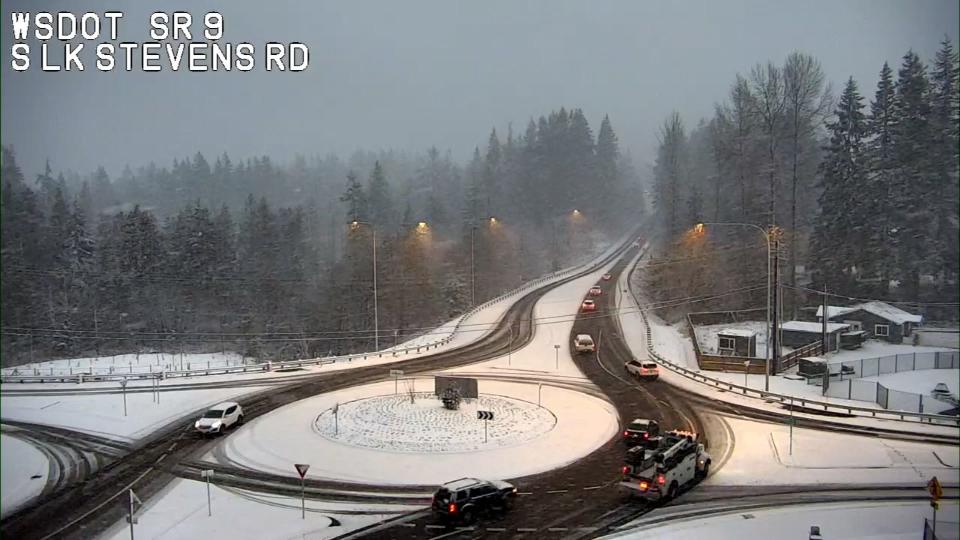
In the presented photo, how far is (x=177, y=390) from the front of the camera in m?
34.7

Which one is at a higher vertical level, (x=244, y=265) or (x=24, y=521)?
(x=244, y=265)

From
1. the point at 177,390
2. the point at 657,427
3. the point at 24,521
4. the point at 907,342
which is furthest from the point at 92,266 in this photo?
the point at 907,342

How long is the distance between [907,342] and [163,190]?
12352 cm

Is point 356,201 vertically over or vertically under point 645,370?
over

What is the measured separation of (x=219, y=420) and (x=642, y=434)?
1708cm

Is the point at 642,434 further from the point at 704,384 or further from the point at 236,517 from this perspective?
the point at 236,517

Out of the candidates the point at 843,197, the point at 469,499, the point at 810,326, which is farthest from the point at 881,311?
the point at 469,499

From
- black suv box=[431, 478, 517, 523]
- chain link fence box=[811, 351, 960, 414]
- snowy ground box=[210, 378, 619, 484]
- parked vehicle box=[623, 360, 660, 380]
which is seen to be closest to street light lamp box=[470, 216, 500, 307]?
parked vehicle box=[623, 360, 660, 380]

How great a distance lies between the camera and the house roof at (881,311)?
25700 mm

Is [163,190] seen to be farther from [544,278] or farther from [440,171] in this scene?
[544,278]

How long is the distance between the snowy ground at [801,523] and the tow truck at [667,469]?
0.88m

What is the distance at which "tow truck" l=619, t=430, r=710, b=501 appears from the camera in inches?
752

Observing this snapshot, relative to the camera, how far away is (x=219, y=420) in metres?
27.0

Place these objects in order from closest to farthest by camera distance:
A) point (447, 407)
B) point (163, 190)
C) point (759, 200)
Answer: point (447, 407) < point (759, 200) < point (163, 190)
